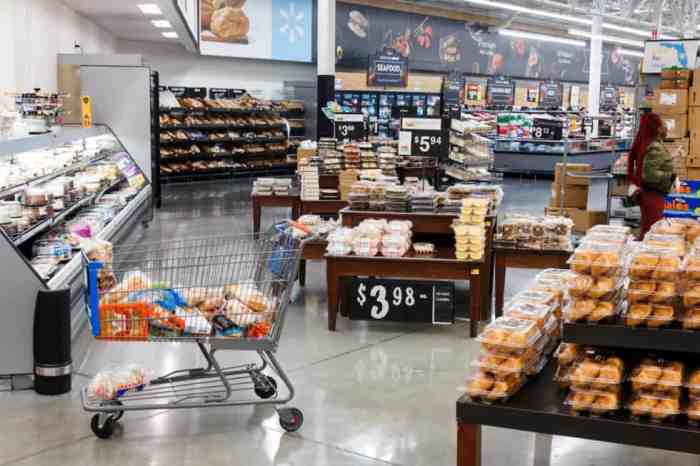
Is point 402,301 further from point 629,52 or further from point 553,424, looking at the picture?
point 629,52

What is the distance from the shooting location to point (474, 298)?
6023 mm

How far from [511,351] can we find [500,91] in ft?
85.4

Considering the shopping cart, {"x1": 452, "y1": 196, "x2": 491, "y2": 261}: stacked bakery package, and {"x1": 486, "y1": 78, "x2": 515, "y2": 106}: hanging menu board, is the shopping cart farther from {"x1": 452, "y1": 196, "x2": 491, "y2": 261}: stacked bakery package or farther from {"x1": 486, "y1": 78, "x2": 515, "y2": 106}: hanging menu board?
{"x1": 486, "y1": 78, "x2": 515, "y2": 106}: hanging menu board

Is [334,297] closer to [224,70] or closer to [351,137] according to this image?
[351,137]

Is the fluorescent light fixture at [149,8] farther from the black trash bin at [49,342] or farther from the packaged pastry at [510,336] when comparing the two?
the packaged pastry at [510,336]

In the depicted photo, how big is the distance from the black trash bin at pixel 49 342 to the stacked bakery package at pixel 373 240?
2165 mm

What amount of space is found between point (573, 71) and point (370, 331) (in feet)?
95.2

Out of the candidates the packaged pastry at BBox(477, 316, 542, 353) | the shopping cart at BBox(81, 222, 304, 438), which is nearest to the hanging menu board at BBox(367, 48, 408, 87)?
the shopping cart at BBox(81, 222, 304, 438)

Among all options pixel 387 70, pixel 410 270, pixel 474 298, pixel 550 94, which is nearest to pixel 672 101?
pixel 474 298

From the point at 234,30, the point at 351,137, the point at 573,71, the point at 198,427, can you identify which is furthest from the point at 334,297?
the point at 573,71

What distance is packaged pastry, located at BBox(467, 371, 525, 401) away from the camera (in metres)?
2.88

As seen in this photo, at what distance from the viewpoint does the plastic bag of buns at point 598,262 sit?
2879mm

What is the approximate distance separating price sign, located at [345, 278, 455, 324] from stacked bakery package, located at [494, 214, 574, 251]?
0.73 m

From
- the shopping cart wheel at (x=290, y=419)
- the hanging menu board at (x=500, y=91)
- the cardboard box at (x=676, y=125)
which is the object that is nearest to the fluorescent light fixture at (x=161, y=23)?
the cardboard box at (x=676, y=125)
